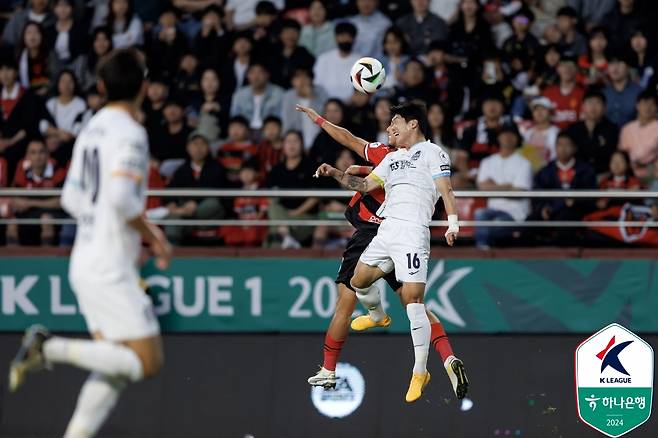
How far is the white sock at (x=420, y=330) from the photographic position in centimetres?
1288

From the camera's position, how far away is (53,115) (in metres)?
18.2

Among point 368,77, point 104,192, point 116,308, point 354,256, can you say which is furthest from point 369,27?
point 116,308

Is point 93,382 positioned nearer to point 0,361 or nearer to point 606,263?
point 0,361

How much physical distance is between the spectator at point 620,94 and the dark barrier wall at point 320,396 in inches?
115

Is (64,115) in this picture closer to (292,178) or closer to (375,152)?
(292,178)

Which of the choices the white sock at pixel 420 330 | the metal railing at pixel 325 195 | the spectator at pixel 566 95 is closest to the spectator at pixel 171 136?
the metal railing at pixel 325 195

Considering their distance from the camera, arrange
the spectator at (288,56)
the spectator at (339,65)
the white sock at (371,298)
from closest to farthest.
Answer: the white sock at (371,298) → the spectator at (339,65) → the spectator at (288,56)

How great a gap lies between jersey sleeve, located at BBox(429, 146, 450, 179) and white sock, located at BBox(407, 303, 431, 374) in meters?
1.21

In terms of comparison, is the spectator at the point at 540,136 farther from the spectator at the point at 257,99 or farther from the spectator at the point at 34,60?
the spectator at the point at 34,60

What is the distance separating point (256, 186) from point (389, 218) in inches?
163

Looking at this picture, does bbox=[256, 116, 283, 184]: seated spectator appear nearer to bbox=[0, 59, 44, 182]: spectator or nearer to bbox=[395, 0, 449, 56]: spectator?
bbox=[395, 0, 449, 56]: spectator

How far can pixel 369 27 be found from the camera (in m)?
18.7

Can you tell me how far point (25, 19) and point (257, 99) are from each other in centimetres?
396

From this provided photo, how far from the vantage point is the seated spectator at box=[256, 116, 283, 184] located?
17.1 meters
